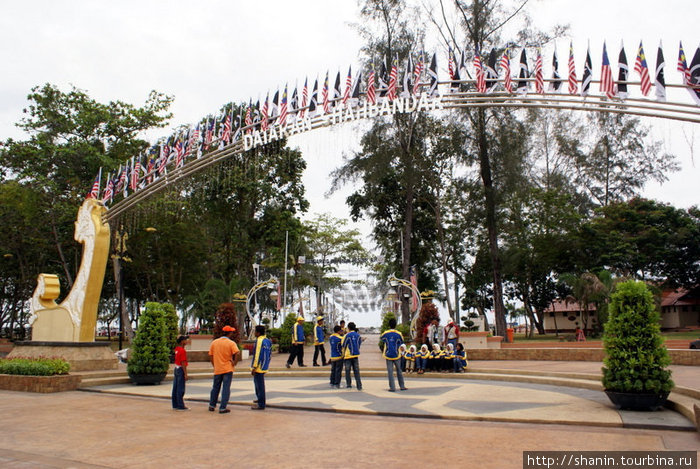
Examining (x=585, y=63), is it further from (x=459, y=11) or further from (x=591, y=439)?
(x=459, y=11)

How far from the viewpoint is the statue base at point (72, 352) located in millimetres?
15758

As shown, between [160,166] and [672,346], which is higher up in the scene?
[160,166]

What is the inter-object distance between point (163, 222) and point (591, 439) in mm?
30855

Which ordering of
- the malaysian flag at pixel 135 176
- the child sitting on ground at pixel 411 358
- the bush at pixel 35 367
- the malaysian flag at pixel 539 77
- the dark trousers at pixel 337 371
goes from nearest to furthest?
the dark trousers at pixel 337 371
the bush at pixel 35 367
the malaysian flag at pixel 539 77
the child sitting on ground at pixel 411 358
the malaysian flag at pixel 135 176

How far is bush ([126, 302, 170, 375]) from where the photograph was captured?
43.0ft

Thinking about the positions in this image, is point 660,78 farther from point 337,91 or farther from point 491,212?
point 491,212

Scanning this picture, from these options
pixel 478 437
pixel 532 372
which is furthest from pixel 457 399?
pixel 532 372

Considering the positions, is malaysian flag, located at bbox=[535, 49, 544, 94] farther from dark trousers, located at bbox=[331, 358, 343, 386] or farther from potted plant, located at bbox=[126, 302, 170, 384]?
potted plant, located at bbox=[126, 302, 170, 384]

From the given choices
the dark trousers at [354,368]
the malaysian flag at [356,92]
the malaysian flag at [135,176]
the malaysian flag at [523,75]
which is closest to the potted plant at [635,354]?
the dark trousers at [354,368]

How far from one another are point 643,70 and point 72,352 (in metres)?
16.7

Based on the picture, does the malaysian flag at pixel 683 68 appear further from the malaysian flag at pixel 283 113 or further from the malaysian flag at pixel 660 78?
the malaysian flag at pixel 283 113

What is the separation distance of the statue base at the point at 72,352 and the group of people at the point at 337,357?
4.49 meters

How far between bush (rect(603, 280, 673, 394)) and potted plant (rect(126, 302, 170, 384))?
9932 millimetres

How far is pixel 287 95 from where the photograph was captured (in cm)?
1630
